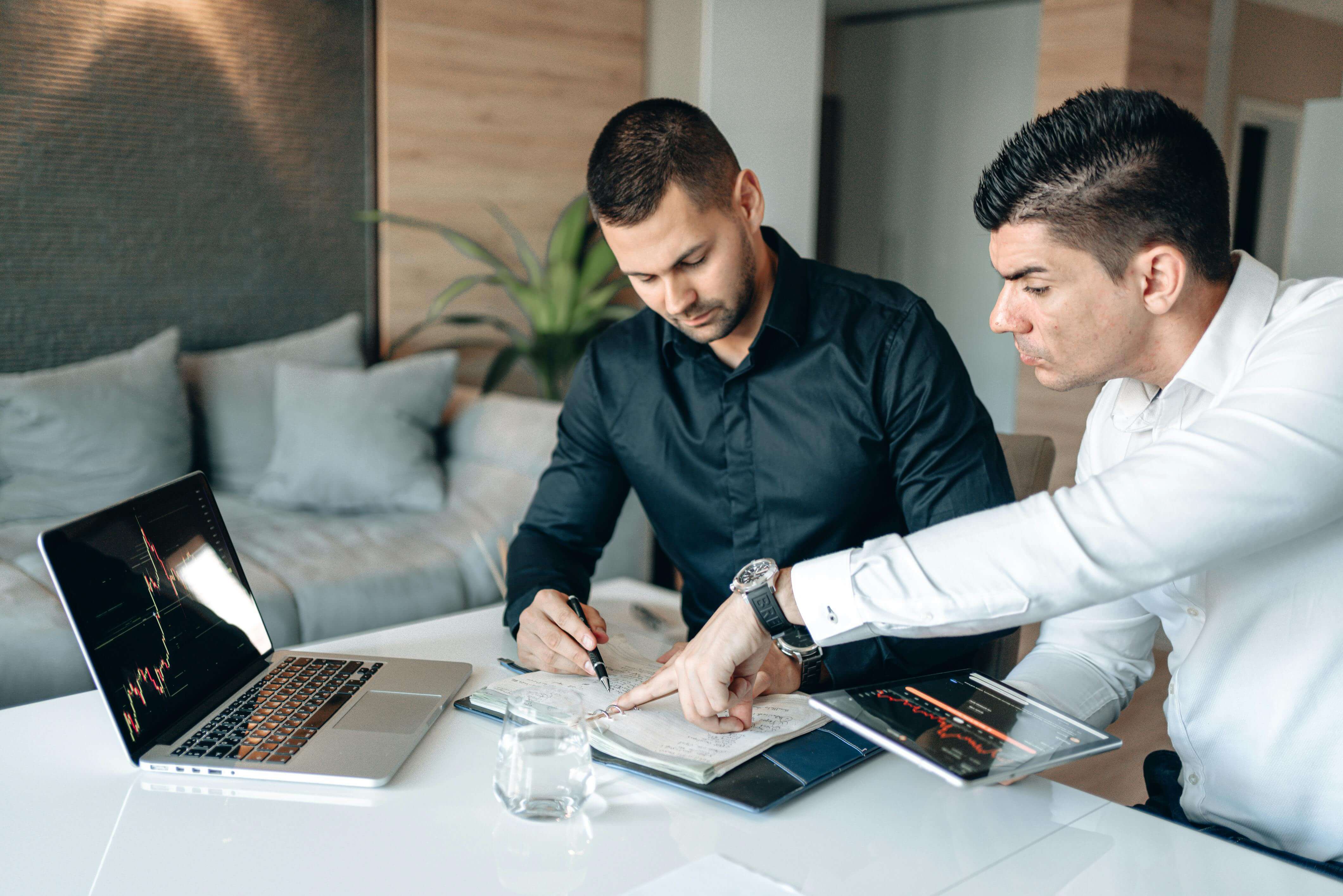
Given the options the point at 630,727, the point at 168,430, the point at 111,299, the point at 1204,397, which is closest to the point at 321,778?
the point at 630,727

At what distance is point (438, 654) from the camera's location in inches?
53.4

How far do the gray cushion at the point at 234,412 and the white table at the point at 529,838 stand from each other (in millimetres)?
2313

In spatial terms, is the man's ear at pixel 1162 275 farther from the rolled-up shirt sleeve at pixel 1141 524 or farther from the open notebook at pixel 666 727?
the open notebook at pixel 666 727

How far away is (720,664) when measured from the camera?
1000 millimetres

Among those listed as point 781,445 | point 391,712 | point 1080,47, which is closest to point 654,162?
point 781,445

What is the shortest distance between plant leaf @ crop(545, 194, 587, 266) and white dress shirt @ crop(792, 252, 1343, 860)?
278 cm

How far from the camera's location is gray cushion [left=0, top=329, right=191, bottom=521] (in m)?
2.84

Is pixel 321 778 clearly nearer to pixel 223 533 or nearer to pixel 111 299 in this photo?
pixel 223 533

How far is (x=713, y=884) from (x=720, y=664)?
225mm

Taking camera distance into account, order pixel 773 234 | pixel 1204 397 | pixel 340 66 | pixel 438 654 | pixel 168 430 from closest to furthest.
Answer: pixel 1204 397
pixel 438 654
pixel 773 234
pixel 168 430
pixel 340 66

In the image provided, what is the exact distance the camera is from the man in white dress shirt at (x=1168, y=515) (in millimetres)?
883

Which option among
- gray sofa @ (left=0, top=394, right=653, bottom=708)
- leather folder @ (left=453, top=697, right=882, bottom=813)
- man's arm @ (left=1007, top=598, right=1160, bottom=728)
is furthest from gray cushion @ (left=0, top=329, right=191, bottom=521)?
man's arm @ (left=1007, top=598, right=1160, bottom=728)

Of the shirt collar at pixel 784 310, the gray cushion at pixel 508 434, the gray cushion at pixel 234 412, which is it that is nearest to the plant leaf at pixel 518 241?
the gray cushion at pixel 508 434

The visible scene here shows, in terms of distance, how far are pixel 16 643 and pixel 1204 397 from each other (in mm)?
2266
